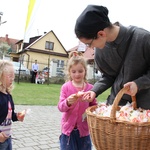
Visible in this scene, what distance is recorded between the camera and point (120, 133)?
5.04ft

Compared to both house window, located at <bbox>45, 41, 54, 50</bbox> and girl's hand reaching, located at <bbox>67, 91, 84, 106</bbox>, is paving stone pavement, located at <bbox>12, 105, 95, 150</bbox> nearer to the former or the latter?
girl's hand reaching, located at <bbox>67, 91, 84, 106</bbox>

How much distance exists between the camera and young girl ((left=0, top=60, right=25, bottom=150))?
2549mm

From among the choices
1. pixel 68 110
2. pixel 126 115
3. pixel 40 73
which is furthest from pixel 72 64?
pixel 40 73

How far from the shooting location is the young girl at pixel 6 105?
2549 millimetres

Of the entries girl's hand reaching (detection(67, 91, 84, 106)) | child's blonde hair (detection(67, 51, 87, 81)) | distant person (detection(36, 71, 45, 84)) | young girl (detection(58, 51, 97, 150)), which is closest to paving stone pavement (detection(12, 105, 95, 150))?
young girl (detection(58, 51, 97, 150))

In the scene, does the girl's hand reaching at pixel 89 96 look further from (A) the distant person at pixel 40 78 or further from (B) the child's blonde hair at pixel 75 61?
(A) the distant person at pixel 40 78

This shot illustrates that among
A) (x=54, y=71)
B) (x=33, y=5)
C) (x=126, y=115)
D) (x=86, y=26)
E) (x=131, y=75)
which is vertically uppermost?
(x=33, y=5)

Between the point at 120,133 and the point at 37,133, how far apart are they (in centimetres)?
367

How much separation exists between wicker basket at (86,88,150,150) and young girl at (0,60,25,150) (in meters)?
1.17

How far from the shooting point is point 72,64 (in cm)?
278

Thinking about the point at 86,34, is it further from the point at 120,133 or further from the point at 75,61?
the point at 75,61

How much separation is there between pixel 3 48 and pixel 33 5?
42.0 metres

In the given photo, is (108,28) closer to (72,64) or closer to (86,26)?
(86,26)

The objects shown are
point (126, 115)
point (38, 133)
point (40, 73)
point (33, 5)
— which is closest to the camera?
point (126, 115)
